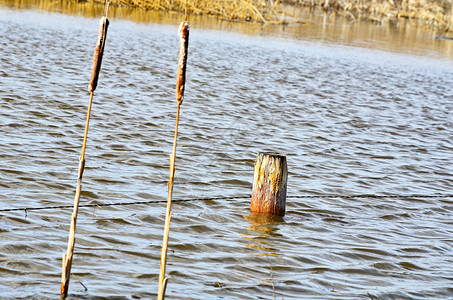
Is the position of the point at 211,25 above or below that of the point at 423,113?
above

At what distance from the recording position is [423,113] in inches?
585

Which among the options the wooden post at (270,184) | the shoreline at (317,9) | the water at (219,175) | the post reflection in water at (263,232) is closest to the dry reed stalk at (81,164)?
the water at (219,175)

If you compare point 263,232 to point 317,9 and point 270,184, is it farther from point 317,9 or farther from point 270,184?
point 317,9

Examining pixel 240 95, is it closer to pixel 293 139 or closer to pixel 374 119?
pixel 374 119

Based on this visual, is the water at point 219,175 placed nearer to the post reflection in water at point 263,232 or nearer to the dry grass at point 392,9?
the post reflection in water at point 263,232

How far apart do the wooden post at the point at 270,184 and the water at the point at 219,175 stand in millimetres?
122

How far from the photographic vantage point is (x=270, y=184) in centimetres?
658

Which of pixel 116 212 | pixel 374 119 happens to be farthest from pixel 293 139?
pixel 116 212

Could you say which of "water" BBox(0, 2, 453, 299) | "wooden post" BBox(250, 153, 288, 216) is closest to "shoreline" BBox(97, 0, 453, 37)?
"water" BBox(0, 2, 453, 299)

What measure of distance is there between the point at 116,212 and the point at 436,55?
24569 mm

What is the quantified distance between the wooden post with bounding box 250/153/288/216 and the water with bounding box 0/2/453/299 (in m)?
0.12

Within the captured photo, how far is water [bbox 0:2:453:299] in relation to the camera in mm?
5082

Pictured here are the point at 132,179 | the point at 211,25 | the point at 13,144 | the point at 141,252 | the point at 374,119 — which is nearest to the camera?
the point at 141,252

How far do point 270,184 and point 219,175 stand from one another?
5.44 ft
